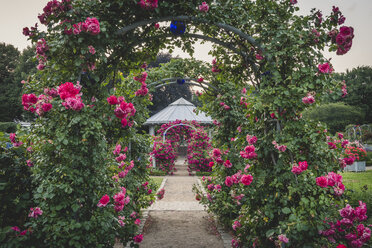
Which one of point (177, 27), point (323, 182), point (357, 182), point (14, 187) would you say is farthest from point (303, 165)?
point (357, 182)

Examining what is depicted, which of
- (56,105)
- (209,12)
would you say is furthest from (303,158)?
(56,105)

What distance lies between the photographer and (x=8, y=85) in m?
25.8

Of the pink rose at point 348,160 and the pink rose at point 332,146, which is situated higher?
the pink rose at point 332,146

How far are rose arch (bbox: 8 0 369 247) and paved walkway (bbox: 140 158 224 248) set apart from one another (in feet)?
5.00

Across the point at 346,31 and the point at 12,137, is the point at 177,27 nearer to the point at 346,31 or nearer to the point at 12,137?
the point at 346,31

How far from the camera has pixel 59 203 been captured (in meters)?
2.61

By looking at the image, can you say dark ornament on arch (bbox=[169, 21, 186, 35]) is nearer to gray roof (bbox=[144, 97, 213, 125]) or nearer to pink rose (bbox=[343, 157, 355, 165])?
pink rose (bbox=[343, 157, 355, 165])

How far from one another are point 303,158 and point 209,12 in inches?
80.1

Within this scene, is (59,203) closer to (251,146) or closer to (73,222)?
(73,222)

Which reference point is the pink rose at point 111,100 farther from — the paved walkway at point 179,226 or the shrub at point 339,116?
the shrub at point 339,116

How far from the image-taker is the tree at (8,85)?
82.4 feet

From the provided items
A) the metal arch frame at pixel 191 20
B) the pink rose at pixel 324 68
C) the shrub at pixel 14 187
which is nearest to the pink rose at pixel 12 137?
the shrub at pixel 14 187

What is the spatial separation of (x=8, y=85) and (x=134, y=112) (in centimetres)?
2874

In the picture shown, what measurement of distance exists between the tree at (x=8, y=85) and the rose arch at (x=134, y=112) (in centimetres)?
2646
